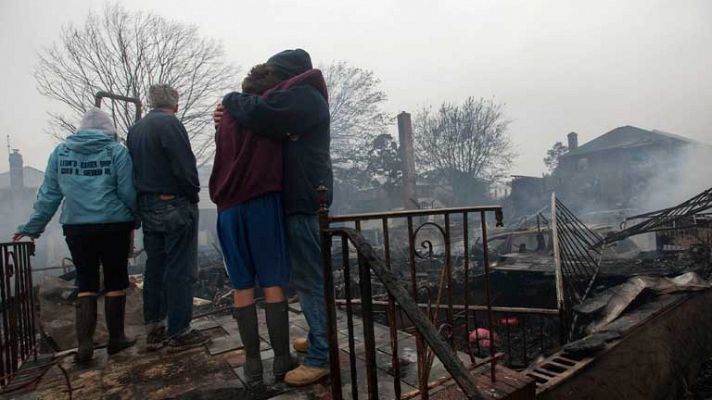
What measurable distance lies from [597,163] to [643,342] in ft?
121

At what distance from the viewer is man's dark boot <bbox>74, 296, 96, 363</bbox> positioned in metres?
2.60

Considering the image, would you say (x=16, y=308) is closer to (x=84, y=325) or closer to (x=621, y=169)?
(x=84, y=325)

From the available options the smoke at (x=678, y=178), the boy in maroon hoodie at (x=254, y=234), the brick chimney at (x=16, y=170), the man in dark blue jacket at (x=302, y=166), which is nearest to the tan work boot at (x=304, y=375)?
the man in dark blue jacket at (x=302, y=166)

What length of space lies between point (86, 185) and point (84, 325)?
3.47 ft

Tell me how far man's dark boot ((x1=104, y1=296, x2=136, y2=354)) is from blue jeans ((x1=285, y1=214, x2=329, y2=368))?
170 centimetres

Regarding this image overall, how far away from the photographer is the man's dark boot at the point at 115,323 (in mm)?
2744

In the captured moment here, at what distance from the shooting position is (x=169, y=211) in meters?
2.75

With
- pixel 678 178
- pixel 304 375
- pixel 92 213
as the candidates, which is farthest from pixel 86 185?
pixel 678 178

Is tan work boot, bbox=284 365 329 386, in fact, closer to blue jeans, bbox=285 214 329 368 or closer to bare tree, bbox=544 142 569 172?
blue jeans, bbox=285 214 329 368

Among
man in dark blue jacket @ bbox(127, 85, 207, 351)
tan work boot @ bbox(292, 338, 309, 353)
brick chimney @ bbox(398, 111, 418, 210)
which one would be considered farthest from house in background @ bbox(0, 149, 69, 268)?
tan work boot @ bbox(292, 338, 309, 353)

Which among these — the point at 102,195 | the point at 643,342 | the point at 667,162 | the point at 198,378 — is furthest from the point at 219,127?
the point at 667,162

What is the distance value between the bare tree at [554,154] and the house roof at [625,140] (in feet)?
10.1

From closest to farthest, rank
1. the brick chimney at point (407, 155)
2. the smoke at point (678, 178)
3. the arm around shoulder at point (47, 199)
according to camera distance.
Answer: the arm around shoulder at point (47, 199) < the brick chimney at point (407, 155) < the smoke at point (678, 178)

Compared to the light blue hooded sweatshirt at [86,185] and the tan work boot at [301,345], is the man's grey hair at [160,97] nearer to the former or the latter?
the light blue hooded sweatshirt at [86,185]
